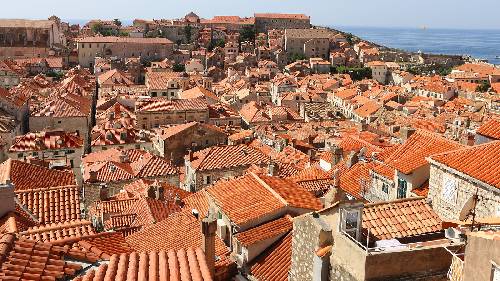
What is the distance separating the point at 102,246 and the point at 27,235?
148 centimetres

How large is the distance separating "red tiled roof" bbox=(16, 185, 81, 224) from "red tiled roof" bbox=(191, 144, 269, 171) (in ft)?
52.3

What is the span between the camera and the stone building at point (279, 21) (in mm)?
158625

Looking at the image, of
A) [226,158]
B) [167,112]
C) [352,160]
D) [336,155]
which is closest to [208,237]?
[352,160]

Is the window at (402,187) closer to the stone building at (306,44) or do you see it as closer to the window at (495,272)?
the window at (495,272)

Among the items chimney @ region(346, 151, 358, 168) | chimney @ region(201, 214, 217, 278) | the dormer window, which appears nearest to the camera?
the dormer window

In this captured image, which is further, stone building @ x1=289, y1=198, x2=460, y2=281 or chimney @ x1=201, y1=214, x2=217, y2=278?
chimney @ x1=201, y1=214, x2=217, y2=278

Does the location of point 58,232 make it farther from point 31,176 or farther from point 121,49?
point 121,49

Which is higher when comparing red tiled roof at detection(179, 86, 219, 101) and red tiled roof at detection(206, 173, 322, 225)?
red tiled roof at detection(206, 173, 322, 225)

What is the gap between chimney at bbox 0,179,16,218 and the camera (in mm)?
10914

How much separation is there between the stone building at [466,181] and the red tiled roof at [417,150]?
7.81 ft

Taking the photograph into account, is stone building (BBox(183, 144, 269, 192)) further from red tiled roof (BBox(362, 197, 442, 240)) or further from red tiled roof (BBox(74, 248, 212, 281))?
red tiled roof (BBox(74, 248, 212, 281))

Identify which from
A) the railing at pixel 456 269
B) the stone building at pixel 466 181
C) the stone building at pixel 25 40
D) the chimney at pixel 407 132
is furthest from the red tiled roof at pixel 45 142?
the stone building at pixel 25 40

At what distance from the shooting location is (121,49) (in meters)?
113

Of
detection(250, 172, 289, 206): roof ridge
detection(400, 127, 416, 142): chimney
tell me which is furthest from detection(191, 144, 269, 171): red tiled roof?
detection(250, 172, 289, 206): roof ridge
